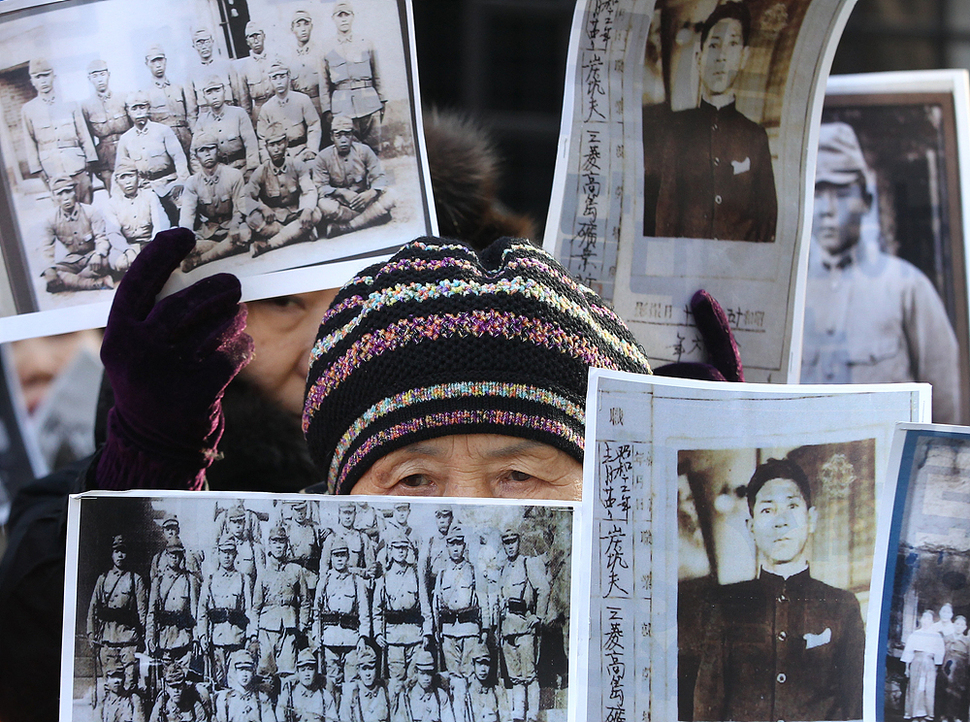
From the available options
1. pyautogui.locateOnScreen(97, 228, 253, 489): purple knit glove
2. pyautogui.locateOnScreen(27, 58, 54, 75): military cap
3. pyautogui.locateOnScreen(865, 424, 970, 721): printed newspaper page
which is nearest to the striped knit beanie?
pyautogui.locateOnScreen(97, 228, 253, 489): purple knit glove

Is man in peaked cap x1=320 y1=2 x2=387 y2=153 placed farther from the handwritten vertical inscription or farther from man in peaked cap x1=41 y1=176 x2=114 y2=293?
the handwritten vertical inscription

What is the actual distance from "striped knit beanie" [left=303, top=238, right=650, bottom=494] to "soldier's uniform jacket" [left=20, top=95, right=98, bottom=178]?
17.2 inches

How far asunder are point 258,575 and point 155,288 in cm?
51

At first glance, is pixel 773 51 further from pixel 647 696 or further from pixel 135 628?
pixel 135 628

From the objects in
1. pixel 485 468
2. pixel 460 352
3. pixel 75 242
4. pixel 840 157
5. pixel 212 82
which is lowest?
pixel 485 468

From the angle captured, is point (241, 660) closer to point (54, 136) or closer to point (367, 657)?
point (367, 657)

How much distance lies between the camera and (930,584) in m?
0.95

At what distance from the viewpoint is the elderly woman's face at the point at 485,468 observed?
119 centimetres

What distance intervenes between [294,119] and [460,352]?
46 centimetres

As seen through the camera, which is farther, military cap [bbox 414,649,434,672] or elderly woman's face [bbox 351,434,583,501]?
elderly woman's face [bbox 351,434,583,501]

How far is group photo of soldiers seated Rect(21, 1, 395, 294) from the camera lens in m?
1.36

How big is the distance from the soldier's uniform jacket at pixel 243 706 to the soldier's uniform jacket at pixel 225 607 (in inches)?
1.9

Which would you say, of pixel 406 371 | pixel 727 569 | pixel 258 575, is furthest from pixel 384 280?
pixel 727 569

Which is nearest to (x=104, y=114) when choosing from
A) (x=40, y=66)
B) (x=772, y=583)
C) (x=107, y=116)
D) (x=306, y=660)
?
(x=107, y=116)
